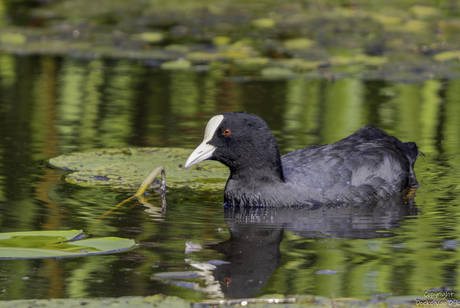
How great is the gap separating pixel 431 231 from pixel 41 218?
267 cm

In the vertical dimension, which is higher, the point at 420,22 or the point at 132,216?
the point at 420,22

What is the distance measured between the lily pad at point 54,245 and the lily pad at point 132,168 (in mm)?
1598

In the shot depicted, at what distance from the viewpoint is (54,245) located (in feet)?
14.2

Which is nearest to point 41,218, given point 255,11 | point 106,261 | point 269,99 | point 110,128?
point 106,261

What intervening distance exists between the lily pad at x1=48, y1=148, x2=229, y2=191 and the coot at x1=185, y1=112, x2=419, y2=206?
513 mm

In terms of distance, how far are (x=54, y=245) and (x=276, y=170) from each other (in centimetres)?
214

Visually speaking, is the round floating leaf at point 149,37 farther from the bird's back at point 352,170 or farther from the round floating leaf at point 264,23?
the bird's back at point 352,170

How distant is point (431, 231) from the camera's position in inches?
198

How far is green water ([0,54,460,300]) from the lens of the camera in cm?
390

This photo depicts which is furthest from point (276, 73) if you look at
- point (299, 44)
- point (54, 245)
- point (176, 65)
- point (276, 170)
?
point (54, 245)

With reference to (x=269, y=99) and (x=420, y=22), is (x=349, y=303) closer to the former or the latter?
(x=269, y=99)

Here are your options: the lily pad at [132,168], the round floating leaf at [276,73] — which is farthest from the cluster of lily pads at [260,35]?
the lily pad at [132,168]

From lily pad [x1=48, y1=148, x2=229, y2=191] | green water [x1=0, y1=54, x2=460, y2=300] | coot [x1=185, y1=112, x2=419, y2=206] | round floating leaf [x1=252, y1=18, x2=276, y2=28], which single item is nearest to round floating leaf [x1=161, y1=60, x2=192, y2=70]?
green water [x1=0, y1=54, x2=460, y2=300]

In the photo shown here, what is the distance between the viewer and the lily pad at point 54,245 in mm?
4184
